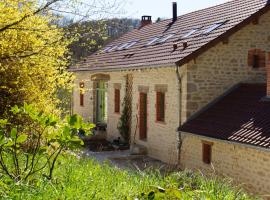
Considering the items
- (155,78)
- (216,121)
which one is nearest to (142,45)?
(155,78)

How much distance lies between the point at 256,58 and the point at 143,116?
15.8ft

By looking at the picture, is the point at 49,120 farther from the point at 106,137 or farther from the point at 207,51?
the point at 106,137

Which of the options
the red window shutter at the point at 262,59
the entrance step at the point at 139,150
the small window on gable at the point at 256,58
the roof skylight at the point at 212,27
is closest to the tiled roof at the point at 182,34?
the roof skylight at the point at 212,27

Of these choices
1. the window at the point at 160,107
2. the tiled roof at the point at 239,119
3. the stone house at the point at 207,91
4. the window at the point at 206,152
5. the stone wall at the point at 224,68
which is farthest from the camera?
the window at the point at 160,107

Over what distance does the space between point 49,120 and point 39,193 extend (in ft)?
3.29

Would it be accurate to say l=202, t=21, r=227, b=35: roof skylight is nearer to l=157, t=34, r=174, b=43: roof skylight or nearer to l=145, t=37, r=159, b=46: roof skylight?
l=157, t=34, r=174, b=43: roof skylight

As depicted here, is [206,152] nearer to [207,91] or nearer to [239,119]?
[239,119]

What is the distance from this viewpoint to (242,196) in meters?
5.85

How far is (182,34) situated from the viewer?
1758cm

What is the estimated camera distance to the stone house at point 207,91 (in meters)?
11.7

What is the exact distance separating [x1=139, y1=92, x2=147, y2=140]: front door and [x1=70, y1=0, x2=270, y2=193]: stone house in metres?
0.01

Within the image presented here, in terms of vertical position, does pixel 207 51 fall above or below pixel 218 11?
below

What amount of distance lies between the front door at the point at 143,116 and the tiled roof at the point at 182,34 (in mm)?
1341

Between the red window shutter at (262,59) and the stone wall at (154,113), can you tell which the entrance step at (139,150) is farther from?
the red window shutter at (262,59)
